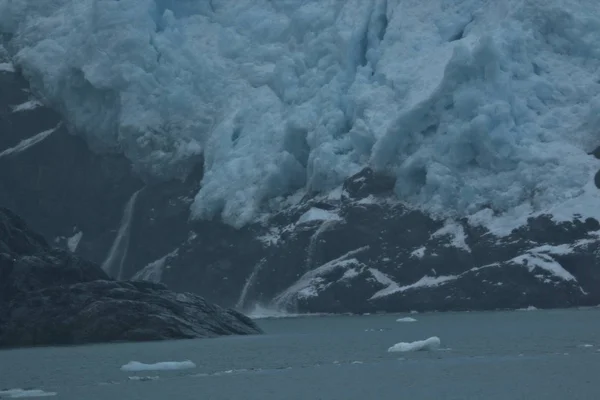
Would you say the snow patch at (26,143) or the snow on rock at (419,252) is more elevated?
the snow patch at (26,143)

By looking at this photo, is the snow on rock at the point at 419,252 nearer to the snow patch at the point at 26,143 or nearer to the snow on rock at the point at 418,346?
the snow patch at the point at 26,143

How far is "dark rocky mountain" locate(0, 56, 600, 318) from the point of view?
90062mm

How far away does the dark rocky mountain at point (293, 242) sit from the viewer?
9006 cm

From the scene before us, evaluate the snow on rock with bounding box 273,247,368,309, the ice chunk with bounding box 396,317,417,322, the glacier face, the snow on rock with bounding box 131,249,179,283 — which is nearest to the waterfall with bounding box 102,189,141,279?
the snow on rock with bounding box 131,249,179,283

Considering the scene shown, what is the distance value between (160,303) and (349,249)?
3104 centimetres

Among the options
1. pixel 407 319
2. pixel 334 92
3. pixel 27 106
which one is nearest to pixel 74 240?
pixel 27 106

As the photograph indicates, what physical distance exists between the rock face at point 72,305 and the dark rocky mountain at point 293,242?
2573cm

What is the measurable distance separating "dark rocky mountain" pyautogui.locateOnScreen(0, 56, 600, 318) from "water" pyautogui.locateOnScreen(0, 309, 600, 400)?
48.4ft

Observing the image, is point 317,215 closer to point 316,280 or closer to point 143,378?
point 316,280

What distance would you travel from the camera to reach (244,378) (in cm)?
4909

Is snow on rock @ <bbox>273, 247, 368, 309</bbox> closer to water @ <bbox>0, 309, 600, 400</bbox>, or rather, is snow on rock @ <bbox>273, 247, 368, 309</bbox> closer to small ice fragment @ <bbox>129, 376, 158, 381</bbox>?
water @ <bbox>0, 309, 600, 400</bbox>

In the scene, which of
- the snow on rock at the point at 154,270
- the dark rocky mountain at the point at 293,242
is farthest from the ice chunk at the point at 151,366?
the snow on rock at the point at 154,270

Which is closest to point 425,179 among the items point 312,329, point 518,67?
point 518,67

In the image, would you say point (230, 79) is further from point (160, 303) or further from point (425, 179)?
point (160, 303)
